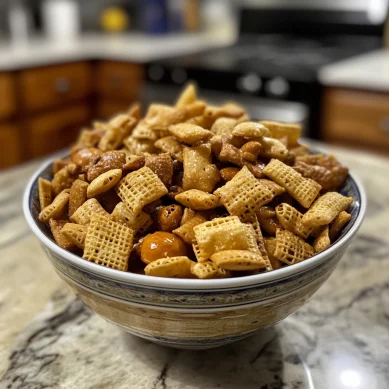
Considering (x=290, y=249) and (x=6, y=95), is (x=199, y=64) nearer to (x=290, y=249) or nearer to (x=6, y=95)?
(x=6, y=95)

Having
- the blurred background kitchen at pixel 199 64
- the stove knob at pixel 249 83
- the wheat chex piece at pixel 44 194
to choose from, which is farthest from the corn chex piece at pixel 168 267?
the stove knob at pixel 249 83

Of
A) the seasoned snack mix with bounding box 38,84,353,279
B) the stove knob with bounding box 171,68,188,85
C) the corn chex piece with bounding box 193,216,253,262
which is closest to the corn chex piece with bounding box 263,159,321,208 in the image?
the seasoned snack mix with bounding box 38,84,353,279

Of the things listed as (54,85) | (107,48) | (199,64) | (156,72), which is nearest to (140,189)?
(199,64)

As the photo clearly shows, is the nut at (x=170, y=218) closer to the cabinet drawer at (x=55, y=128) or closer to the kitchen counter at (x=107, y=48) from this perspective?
the kitchen counter at (x=107, y=48)

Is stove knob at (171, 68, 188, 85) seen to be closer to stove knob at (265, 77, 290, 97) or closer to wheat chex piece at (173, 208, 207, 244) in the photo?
stove knob at (265, 77, 290, 97)

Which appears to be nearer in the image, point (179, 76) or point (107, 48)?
point (179, 76)
